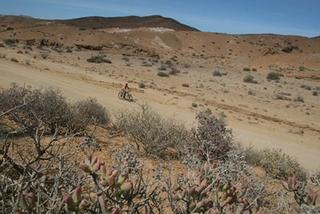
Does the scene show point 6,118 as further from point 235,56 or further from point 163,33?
point 163,33

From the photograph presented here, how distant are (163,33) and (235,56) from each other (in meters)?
13.1

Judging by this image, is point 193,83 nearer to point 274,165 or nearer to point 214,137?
point 274,165

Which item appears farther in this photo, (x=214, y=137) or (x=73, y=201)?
(x=214, y=137)

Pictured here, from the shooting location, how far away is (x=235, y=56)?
68.6 meters

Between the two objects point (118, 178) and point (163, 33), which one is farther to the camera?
point (163, 33)

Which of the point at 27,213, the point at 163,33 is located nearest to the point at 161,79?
the point at 27,213

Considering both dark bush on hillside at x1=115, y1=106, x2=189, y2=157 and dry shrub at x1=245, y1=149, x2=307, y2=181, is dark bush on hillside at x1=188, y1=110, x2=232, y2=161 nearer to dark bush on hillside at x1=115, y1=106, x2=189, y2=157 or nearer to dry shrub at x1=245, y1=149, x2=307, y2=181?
dark bush on hillside at x1=115, y1=106, x2=189, y2=157

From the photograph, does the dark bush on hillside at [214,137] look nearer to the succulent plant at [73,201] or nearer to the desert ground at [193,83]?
the desert ground at [193,83]

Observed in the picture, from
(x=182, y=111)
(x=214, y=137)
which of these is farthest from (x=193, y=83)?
(x=214, y=137)

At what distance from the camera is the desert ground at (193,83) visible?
723 inches

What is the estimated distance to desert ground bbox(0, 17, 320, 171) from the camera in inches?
723

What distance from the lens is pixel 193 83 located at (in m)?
32.9

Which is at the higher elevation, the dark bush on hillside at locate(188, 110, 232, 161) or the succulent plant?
the succulent plant

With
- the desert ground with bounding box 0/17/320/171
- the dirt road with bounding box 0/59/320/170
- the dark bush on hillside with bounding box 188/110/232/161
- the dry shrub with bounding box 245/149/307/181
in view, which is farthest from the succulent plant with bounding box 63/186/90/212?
the dirt road with bounding box 0/59/320/170
